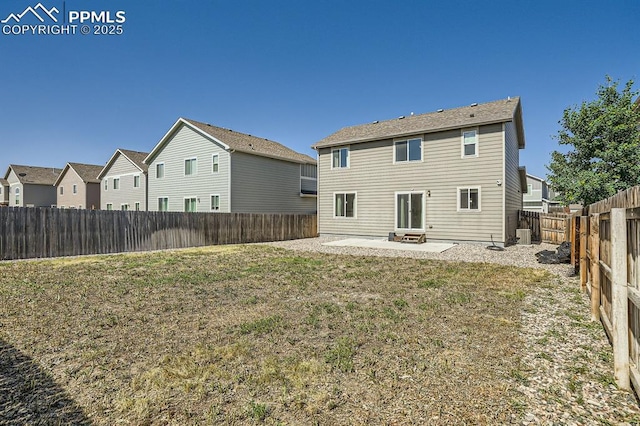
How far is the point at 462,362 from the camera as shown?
10.4ft

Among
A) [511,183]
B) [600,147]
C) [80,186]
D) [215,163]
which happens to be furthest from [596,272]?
[80,186]

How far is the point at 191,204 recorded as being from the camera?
853 inches

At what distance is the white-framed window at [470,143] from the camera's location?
546 inches

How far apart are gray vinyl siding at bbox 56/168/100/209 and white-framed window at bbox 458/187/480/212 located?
112 ft

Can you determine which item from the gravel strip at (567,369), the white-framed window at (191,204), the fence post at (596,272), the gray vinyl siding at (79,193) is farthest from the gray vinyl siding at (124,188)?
the fence post at (596,272)

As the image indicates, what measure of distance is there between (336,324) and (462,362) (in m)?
1.71

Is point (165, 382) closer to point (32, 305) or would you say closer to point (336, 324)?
point (336, 324)

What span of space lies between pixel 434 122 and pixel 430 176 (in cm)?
279

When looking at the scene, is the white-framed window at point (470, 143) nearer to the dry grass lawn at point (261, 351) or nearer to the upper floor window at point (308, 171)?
the dry grass lawn at point (261, 351)

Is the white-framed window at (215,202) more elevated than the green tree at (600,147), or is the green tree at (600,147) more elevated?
the green tree at (600,147)

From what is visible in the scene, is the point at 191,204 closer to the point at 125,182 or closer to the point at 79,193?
the point at 125,182

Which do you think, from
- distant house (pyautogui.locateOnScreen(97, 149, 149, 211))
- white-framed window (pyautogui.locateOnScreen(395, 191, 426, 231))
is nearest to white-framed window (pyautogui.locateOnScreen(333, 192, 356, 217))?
white-framed window (pyautogui.locateOnScreen(395, 191, 426, 231))

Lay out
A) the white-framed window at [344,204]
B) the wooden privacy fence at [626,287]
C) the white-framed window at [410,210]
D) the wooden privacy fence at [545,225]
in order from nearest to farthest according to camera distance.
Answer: the wooden privacy fence at [626,287] < the wooden privacy fence at [545,225] < the white-framed window at [410,210] < the white-framed window at [344,204]

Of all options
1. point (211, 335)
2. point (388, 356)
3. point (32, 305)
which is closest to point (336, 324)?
point (388, 356)
